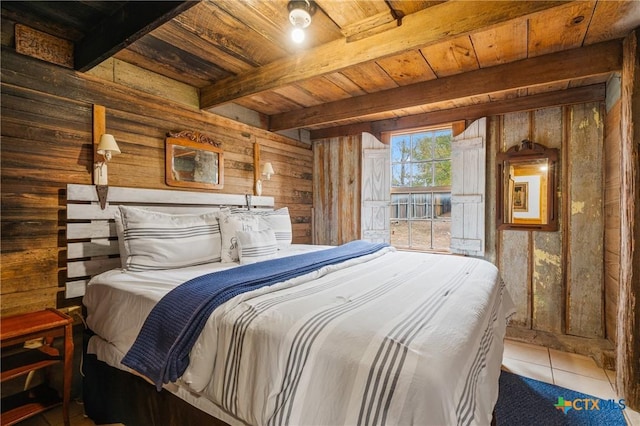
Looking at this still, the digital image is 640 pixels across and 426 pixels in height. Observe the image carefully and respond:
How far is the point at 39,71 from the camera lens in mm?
1956

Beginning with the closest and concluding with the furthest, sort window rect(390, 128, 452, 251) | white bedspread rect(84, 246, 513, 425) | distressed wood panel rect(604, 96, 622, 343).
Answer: white bedspread rect(84, 246, 513, 425)
distressed wood panel rect(604, 96, 622, 343)
window rect(390, 128, 452, 251)

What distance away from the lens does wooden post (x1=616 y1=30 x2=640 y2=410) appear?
1979mm

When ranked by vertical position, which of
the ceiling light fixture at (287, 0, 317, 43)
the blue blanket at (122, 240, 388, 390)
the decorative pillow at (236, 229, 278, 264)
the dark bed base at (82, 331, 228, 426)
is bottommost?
the dark bed base at (82, 331, 228, 426)

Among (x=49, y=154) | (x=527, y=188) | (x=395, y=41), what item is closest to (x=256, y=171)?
(x=49, y=154)

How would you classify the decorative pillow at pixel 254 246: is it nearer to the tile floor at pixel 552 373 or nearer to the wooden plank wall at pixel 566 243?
the tile floor at pixel 552 373

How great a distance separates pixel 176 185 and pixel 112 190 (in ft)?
1.76

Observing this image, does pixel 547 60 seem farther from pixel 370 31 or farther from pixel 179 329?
pixel 179 329

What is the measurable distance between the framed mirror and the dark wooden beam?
381mm

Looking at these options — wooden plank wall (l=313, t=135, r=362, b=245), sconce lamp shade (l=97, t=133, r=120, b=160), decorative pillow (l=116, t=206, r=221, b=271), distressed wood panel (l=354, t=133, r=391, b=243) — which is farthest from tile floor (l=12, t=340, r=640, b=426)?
wooden plank wall (l=313, t=135, r=362, b=245)

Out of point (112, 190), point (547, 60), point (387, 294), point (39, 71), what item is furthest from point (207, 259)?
point (547, 60)

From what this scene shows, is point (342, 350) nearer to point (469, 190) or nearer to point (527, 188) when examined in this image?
point (469, 190)

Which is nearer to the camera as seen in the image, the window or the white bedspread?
the white bedspread

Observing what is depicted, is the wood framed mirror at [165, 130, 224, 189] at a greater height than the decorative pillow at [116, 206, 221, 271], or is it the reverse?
the wood framed mirror at [165, 130, 224, 189]

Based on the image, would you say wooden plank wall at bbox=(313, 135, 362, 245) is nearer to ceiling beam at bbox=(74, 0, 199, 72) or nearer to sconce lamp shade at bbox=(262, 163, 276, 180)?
sconce lamp shade at bbox=(262, 163, 276, 180)
